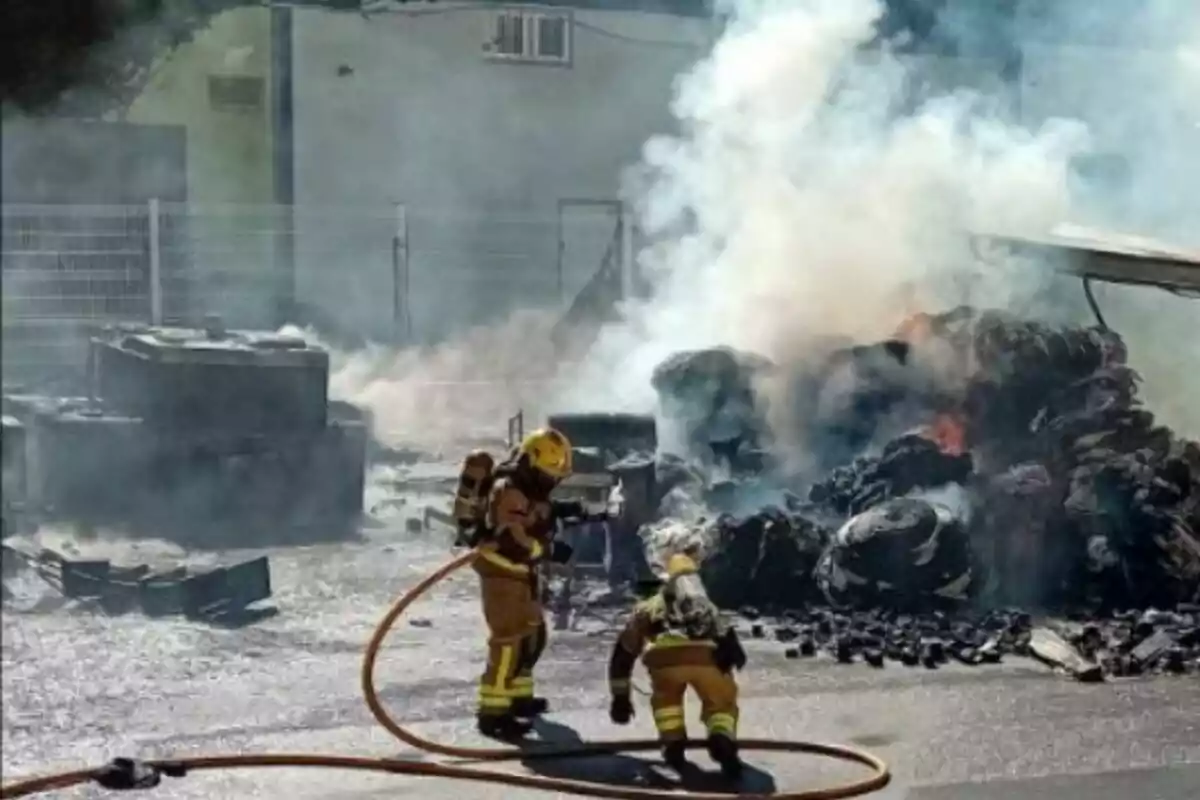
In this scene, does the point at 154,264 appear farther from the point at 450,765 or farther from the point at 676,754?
the point at 676,754

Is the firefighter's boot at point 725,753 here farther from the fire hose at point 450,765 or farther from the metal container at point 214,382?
the metal container at point 214,382

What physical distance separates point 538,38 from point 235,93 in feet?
7.92

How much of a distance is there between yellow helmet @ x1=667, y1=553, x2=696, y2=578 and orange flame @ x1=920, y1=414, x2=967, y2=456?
389cm

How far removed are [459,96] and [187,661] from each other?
620 cm

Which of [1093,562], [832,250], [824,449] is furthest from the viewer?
[832,250]

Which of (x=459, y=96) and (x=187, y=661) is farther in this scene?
(x=459, y=96)

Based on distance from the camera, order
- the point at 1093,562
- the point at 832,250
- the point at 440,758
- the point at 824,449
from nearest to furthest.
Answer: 1. the point at 440,758
2. the point at 1093,562
3. the point at 824,449
4. the point at 832,250

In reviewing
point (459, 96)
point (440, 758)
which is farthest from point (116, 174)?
point (440, 758)

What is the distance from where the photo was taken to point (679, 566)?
586cm

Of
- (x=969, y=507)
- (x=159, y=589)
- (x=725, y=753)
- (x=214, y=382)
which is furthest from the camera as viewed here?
(x=214, y=382)

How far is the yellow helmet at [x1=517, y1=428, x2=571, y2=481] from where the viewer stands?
6.23m

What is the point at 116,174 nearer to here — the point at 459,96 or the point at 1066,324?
the point at 459,96

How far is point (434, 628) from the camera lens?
8133 millimetres

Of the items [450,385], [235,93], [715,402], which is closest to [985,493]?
[715,402]
